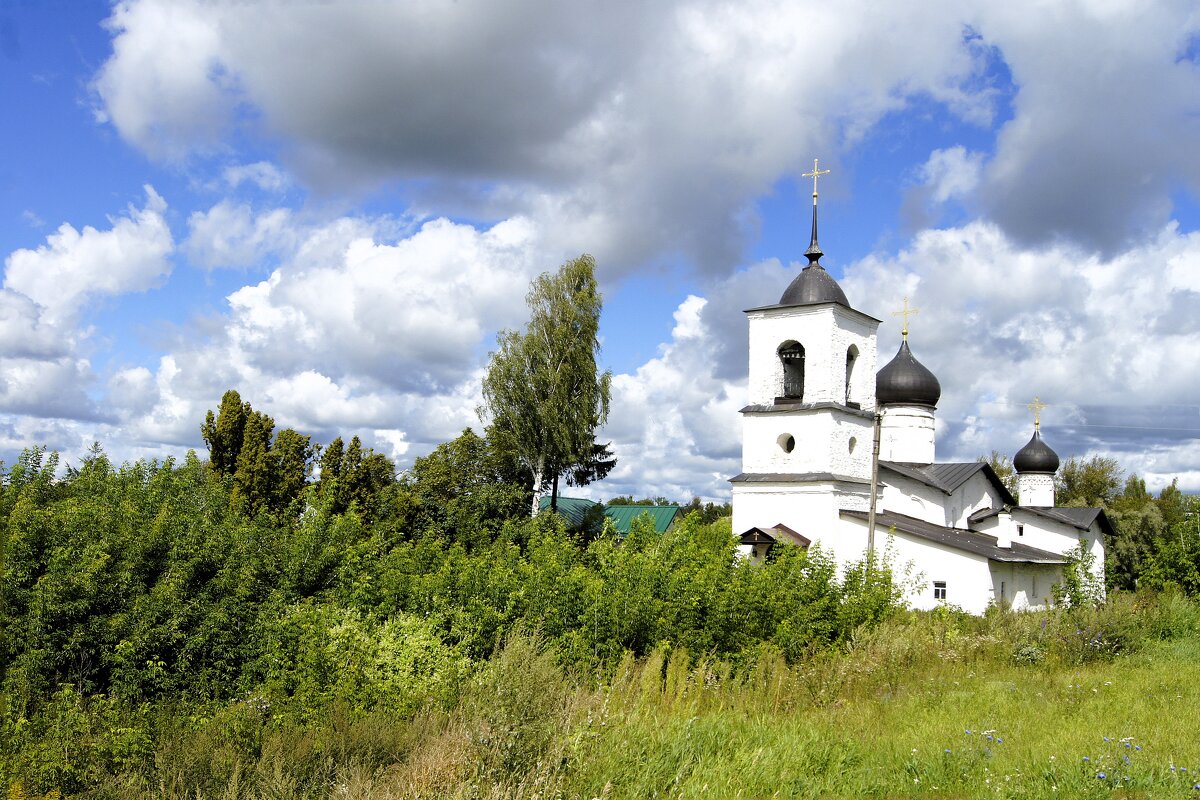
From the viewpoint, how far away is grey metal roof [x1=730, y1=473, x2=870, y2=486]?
27.8 meters

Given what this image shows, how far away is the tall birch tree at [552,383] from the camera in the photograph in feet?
110

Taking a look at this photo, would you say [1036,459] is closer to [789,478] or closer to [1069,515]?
[1069,515]

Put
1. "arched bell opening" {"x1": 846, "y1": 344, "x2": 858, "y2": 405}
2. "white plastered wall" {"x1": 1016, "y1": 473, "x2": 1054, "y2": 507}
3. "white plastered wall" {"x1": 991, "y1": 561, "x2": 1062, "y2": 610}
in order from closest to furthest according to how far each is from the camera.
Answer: "white plastered wall" {"x1": 991, "y1": 561, "x2": 1062, "y2": 610}, "arched bell opening" {"x1": 846, "y1": 344, "x2": 858, "y2": 405}, "white plastered wall" {"x1": 1016, "y1": 473, "x2": 1054, "y2": 507}

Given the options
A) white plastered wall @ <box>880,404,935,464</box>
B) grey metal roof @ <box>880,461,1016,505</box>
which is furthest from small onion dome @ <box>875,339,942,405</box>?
grey metal roof @ <box>880,461,1016,505</box>

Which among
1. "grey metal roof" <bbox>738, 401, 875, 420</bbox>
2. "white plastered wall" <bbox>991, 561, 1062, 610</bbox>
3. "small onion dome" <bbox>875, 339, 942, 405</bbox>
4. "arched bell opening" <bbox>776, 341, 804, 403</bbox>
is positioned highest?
"small onion dome" <bbox>875, 339, 942, 405</bbox>

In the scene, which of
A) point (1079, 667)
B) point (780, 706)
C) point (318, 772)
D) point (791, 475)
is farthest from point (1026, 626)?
point (791, 475)

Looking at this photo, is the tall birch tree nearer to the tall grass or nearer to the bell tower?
the bell tower

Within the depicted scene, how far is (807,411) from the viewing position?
92.9 feet

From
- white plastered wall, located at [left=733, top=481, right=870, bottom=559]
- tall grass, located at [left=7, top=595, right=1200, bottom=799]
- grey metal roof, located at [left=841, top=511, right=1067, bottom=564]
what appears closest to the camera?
tall grass, located at [left=7, top=595, right=1200, bottom=799]

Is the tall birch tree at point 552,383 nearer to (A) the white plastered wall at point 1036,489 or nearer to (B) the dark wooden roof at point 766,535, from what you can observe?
(B) the dark wooden roof at point 766,535

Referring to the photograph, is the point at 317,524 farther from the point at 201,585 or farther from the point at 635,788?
the point at 635,788

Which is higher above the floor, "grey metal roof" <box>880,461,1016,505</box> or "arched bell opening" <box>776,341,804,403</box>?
"arched bell opening" <box>776,341,804,403</box>

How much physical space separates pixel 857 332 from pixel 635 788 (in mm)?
25750

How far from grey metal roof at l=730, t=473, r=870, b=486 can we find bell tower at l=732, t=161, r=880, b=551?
30 mm
